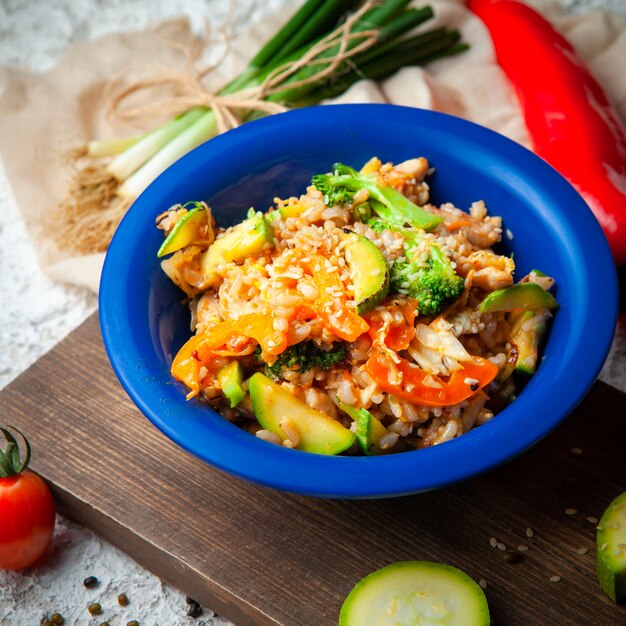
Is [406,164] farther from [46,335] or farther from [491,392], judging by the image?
[46,335]

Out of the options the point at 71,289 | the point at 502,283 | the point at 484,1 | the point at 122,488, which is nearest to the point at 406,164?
the point at 502,283

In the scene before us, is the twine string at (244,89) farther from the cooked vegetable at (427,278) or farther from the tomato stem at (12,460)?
the tomato stem at (12,460)

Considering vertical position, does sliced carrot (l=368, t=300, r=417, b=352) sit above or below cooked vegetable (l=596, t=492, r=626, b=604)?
above

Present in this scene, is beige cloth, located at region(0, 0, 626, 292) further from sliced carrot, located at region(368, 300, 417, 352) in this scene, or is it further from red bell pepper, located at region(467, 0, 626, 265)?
sliced carrot, located at region(368, 300, 417, 352)

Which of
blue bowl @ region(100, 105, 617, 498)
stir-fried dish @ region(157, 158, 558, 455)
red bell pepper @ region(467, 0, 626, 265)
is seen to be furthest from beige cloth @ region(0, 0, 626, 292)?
stir-fried dish @ region(157, 158, 558, 455)

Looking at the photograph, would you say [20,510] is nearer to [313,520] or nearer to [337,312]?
[313,520]

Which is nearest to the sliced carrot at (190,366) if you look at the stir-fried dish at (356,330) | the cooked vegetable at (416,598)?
the stir-fried dish at (356,330)

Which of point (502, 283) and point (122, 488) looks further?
point (122, 488)
